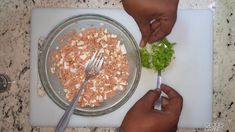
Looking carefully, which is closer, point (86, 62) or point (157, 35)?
point (157, 35)

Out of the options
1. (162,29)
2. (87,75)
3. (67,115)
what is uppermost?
(162,29)

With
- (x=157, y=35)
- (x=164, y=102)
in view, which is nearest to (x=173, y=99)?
Answer: (x=164, y=102)

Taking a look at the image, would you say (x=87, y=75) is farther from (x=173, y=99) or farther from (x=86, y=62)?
(x=173, y=99)

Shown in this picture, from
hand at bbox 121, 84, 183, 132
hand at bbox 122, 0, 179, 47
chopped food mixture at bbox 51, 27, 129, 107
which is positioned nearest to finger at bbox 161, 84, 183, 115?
hand at bbox 121, 84, 183, 132

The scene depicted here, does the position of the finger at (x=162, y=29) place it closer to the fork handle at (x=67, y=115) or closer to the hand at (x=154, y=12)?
the hand at (x=154, y=12)

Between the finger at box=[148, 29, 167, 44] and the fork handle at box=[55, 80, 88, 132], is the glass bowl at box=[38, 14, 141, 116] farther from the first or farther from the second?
the finger at box=[148, 29, 167, 44]

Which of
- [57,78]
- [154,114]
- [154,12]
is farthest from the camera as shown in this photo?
[57,78]
